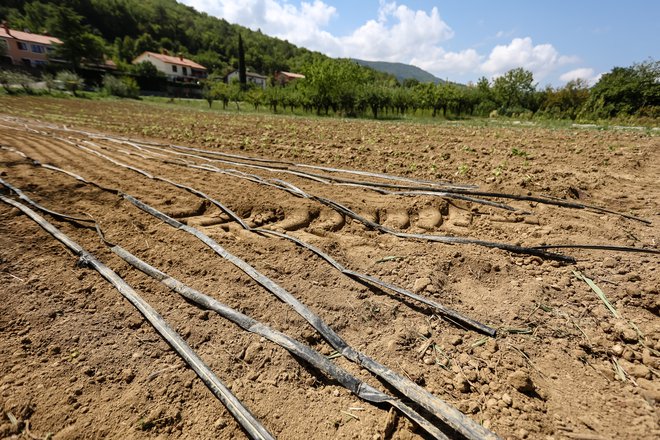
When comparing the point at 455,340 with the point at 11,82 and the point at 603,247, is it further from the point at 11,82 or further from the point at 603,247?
the point at 11,82

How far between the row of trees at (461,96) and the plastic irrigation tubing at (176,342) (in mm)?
32064

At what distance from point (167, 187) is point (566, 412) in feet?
20.0

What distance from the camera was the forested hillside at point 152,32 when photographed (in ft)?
238

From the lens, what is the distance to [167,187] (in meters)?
5.59

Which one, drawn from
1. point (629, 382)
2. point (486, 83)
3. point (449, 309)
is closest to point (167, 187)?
point (449, 309)

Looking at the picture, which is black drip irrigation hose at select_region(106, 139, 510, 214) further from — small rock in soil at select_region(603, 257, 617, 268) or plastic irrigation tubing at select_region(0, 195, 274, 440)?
plastic irrigation tubing at select_region(0, 195, 274, 440)

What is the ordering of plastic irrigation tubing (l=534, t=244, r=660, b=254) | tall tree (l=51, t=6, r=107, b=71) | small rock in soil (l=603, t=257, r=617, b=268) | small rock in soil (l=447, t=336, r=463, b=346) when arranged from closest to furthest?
small rock in soil (l=447, t=336, r=463, b=346) < small rock in soil (l=603, t=257, r=617, b=268) < plastic irrigation tubing (l=534, t=244, r=660, b=254) < tall tree (l=51, t=6, r=107, b=71)

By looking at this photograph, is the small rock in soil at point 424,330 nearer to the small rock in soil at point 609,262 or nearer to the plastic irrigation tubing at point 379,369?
the plastic irrigation tubing at point 379,369

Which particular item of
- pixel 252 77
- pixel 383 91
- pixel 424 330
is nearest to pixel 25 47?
pixel 252 77

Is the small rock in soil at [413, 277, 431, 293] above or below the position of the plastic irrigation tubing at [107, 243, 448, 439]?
above

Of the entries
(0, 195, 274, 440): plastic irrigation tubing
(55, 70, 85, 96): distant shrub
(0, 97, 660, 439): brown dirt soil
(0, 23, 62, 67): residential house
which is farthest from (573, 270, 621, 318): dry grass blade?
(0, 23, 62, 67): residential house

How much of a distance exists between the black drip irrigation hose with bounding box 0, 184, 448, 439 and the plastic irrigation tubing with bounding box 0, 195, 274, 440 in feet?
0.86

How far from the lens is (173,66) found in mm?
72625

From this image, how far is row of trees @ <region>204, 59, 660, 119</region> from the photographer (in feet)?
90.2
